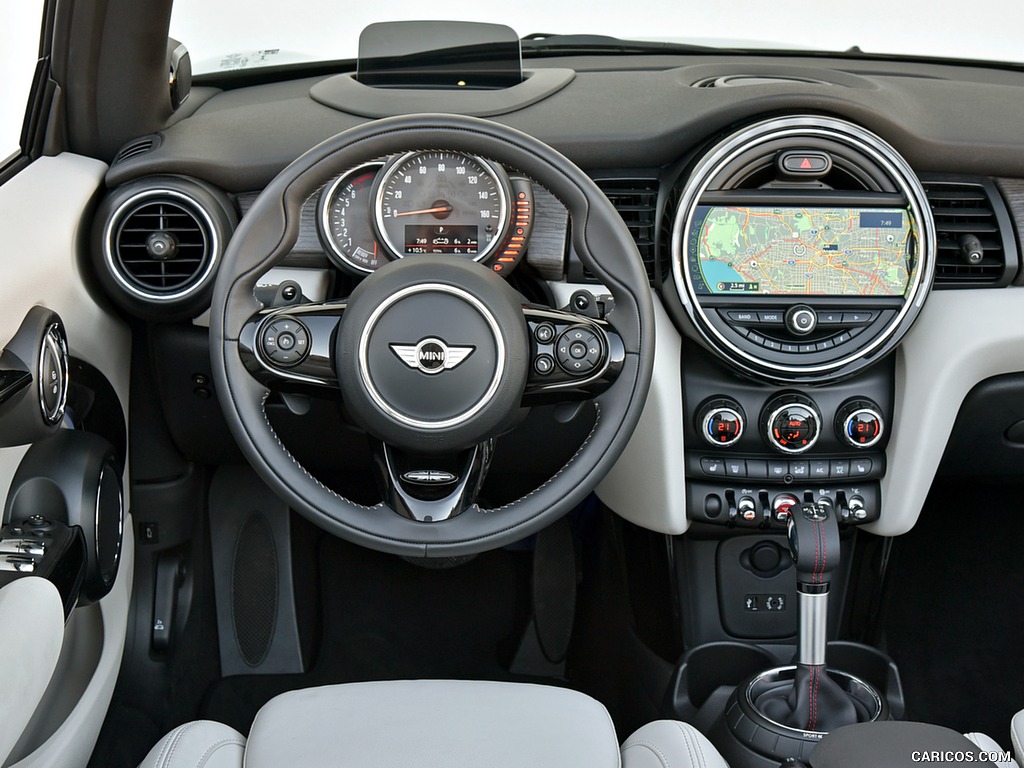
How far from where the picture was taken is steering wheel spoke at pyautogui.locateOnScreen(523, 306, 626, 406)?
132 centimetres

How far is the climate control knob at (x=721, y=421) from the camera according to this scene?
1.78 m

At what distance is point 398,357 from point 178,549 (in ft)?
3.32

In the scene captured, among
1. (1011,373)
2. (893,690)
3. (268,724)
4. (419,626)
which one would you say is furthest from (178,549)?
(1011,373)

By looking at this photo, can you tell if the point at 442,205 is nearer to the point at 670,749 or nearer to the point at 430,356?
the point at 430,356

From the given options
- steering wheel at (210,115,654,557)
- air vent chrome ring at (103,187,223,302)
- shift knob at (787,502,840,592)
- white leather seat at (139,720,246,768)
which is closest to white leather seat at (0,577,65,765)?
white leather seat at (139,720,246,768)

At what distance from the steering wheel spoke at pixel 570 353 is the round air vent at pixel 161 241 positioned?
0.61 metres

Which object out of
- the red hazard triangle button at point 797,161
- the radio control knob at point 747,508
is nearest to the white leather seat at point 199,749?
the radio control knob at point 747,508

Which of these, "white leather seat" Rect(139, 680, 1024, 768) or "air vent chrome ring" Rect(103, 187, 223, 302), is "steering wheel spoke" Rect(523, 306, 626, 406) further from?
"air vent chrome ring" Rect(103, 187, 223, 302)

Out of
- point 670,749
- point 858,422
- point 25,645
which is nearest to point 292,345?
point 25,645

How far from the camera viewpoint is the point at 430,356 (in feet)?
4.16

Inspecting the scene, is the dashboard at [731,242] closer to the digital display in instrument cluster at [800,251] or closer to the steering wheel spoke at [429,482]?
the digital display in instrument cluster at [800,251]

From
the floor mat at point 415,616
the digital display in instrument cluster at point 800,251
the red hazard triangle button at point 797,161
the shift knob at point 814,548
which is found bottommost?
the floor mat at point 415,616

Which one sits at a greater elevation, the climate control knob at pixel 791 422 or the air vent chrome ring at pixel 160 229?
the air vent chrome ring at pixel 160 229

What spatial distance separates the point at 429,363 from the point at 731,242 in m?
0.66
